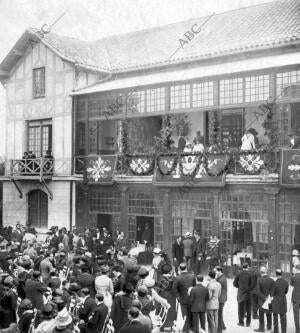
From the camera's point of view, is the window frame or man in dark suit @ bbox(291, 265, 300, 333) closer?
man in dark suit @ bbox(291, 265, 300, 333)

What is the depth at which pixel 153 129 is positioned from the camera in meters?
26.7

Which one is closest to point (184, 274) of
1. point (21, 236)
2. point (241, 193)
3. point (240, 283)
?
point (240, 283)

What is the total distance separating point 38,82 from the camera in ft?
93.2

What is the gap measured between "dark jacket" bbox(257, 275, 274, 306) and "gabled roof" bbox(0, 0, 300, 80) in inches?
467

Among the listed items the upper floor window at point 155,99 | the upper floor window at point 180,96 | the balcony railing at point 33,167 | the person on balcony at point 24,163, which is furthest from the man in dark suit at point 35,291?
the person on balcony at point 24,163

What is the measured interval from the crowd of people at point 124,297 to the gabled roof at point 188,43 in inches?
474

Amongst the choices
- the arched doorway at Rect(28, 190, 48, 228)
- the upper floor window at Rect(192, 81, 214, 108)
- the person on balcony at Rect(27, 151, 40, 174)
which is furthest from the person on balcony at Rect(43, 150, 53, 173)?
the upper floor window at Rect(192, 81, 214, 108)

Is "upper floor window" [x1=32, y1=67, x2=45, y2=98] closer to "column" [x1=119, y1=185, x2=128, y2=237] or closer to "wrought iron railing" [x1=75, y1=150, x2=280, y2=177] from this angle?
"wrought iron railing" [x1=75, y1=150, x2=280, y2=177]

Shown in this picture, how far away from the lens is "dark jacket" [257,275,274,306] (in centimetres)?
1304

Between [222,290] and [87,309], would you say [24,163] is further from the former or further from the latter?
[87,309]

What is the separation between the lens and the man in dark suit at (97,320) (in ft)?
32.3

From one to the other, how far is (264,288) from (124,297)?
4.42 metres

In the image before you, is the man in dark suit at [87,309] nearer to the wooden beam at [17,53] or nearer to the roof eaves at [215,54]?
the roof eaves at [215,54]

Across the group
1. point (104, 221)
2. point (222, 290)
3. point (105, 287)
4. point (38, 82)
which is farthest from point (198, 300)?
point (38, 82)
